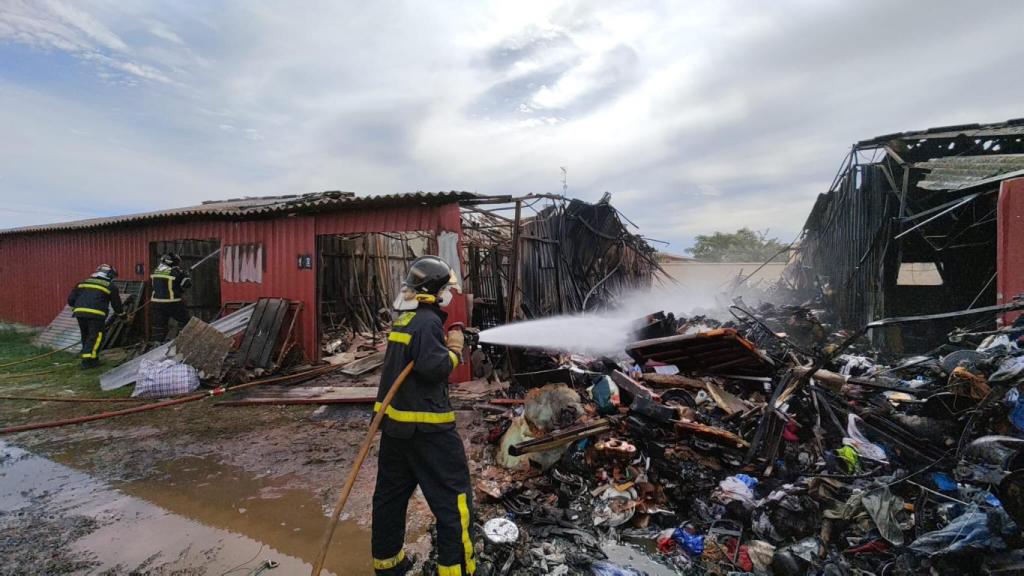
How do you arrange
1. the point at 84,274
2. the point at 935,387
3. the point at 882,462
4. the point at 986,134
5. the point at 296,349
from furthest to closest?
the point at 84,274
the point at 296,349
the point at 986,134
the point at 935,387
the point at 882,462

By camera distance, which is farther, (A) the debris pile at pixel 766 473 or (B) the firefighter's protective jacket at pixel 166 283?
(B) the firefighter's protective jacket at pixel 166 283

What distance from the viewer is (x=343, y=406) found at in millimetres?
6562

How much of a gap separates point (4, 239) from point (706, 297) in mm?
23902

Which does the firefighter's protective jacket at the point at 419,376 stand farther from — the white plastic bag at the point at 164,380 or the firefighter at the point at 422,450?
the white plastic bag at the point at 164,380

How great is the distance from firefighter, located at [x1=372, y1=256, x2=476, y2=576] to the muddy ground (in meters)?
0.67

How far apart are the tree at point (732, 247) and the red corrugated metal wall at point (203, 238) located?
107 ft

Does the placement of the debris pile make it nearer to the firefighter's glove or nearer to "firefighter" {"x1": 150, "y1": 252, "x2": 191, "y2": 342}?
the firefighter's glove

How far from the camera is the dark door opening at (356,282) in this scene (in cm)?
1158

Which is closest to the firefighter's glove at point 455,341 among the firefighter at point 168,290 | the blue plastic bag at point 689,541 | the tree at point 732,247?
the blue plastic bag at point 689,541

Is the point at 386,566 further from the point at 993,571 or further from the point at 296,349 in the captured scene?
the point at 296,349

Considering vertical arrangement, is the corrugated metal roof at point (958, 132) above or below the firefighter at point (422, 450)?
above

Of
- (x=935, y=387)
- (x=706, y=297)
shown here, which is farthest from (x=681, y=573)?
(x=706, y=297)

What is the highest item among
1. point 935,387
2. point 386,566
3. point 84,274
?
point 84,274

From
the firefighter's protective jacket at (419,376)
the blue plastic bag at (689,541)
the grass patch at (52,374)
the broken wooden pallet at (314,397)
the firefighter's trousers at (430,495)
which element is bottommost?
the blue plastic bag at (689,541)
